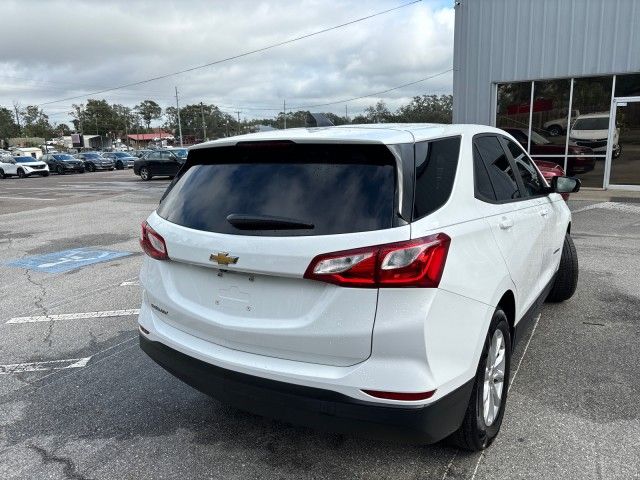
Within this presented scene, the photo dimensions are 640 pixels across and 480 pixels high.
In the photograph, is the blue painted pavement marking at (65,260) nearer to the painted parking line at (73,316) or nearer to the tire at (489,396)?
the painted parking line at (73,316)

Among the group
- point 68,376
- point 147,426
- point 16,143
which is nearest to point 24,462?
point 147,426

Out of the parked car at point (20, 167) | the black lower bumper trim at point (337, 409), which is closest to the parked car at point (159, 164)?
the parked car at point (20, 167)

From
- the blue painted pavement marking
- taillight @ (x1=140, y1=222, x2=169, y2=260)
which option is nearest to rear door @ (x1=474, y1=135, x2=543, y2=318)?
taillight @ (x1=140, y1=222, x2=169, y2=260)

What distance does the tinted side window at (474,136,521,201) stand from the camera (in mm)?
3068

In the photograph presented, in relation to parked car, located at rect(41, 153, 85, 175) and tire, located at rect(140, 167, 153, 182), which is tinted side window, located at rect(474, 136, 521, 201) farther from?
parked car, located at rect(41, 153, 85, 175)

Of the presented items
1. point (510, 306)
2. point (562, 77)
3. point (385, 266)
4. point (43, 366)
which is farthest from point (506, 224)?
point (562, 77)

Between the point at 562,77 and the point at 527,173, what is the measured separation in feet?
46.1

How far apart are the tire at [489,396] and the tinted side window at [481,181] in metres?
0.63

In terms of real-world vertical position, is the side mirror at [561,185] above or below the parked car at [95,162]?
above

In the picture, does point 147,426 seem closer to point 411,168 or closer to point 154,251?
point 154,251

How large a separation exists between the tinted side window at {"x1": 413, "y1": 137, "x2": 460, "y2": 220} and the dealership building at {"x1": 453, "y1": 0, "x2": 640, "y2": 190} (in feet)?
50.7

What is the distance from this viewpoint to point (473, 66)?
17.3m

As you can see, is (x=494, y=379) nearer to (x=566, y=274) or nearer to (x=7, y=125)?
(x=566, y=274)

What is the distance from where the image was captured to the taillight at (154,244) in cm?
273
